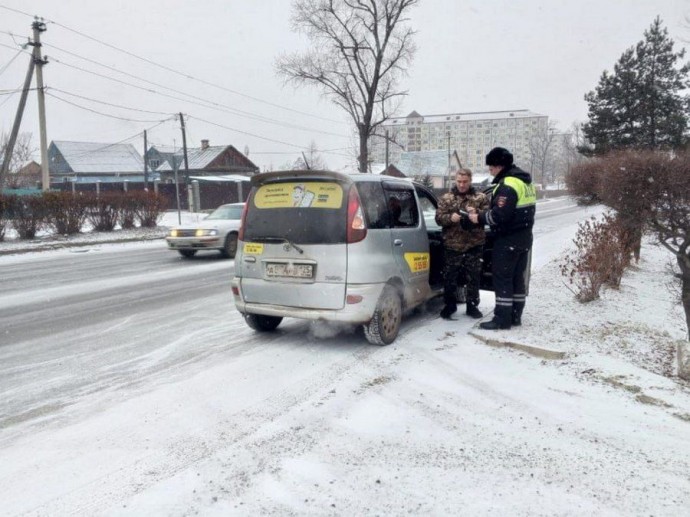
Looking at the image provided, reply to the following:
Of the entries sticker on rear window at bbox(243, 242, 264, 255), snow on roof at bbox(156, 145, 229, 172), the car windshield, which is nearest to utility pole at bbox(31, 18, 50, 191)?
the car windshield

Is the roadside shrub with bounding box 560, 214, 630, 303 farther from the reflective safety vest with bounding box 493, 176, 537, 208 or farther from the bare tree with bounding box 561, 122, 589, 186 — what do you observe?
Answer: the bare tree with bounding box 561, 122, 589, 186

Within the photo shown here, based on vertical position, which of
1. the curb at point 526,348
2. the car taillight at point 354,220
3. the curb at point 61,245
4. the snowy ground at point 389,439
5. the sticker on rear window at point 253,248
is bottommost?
the snowy ground at point 389,439

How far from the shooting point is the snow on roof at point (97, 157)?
2586 inches

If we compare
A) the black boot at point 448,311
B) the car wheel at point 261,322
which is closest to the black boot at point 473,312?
the black boot at point 448,311

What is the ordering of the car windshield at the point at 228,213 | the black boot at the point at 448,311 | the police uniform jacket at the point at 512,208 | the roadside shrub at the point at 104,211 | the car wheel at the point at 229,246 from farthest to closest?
1. the roadside shrub at the point at 104,211
2. the car windshield at the point at 228,213
3. the car wheel at the point at 229,246
4. the black boot at the point at 448,311
5. the police uniform jacket at the point at 512,208

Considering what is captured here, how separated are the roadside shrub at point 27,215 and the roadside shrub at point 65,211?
31 centimetres

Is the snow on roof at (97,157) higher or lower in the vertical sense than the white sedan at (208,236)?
higher

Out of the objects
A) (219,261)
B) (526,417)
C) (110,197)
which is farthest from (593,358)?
(110,197)

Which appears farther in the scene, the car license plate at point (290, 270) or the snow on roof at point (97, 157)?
the snow on roof at point (97, 157)

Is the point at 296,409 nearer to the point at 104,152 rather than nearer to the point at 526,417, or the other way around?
the point at 526,417

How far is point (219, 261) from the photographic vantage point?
13695mm

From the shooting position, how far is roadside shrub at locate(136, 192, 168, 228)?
2422cm

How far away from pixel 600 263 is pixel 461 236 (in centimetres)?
291

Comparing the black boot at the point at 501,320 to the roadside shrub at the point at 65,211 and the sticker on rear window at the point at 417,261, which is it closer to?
the sticker on rear window at the point at 417,261
